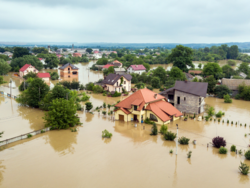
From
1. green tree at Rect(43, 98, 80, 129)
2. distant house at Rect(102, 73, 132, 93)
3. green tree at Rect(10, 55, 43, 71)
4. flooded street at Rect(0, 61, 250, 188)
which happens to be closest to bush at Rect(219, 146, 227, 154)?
flooded street at Rect(0, 61, 250, 188)

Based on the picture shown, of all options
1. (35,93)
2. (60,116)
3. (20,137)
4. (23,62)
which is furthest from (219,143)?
(23,62)

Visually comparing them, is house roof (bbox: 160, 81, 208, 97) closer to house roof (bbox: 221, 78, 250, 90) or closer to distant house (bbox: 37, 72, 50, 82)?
house roof (bbox: 221, 78, 250, 90)

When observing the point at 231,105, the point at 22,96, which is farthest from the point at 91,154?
the point at 231,105

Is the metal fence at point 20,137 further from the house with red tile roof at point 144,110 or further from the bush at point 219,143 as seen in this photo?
the bush at point 219,143

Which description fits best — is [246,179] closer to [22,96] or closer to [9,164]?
[9,164]

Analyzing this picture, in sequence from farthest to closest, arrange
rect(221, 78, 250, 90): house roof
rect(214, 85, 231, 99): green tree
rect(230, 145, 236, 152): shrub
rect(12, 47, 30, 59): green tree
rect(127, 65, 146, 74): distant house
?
rect(12, 47, 30, 59): green tree < rect(127, 65, 146, 74): distant house < rect(221, 78, 250, 90): house roof < rect(214, 85, 231, 99): green tree < rect(230, 145, 236, 152): shrub

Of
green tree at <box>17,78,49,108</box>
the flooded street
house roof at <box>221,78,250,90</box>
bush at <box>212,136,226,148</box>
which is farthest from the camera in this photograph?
house roof at <box>221,78,250,90</box>
